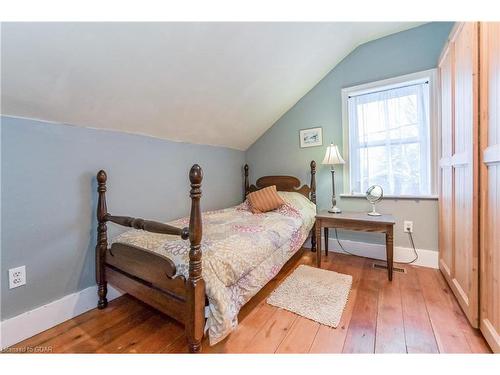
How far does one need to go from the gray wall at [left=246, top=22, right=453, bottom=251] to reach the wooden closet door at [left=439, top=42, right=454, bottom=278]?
222 millimetres

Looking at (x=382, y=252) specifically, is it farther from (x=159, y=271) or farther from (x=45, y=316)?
(x=45, y=316)

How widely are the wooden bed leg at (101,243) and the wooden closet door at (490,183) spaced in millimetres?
2401

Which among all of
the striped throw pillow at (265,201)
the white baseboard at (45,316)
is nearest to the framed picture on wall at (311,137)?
the striped throw pillow at (265,201)

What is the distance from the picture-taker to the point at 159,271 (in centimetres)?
122

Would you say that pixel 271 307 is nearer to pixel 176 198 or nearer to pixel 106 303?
pixel 106 303

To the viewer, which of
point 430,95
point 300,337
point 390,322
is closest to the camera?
point 300,337

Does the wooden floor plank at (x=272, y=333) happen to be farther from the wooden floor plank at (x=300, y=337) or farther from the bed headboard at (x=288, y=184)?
the bed headboard at (x=288, y=184)

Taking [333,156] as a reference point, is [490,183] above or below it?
below

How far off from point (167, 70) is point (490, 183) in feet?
7.01

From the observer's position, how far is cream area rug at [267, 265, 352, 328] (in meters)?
1.49

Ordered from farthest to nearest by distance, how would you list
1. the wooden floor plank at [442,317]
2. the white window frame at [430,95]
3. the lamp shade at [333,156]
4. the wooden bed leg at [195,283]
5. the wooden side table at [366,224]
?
the lamp shade at [333,156] < the white window frame at [430,95] < the wooden side table at [366,224] < the wooden floor plank at [442,317] < the wooden bed leg at [195,283]

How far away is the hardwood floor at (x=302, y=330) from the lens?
1202mm

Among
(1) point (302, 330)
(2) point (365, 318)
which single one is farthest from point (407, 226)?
(1) point (302, 330)

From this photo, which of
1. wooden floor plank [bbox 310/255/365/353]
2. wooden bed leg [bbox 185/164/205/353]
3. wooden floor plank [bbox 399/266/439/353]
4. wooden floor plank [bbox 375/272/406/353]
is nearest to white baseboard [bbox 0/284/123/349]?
wooden bed leg [bbox 185/164/205/353]
